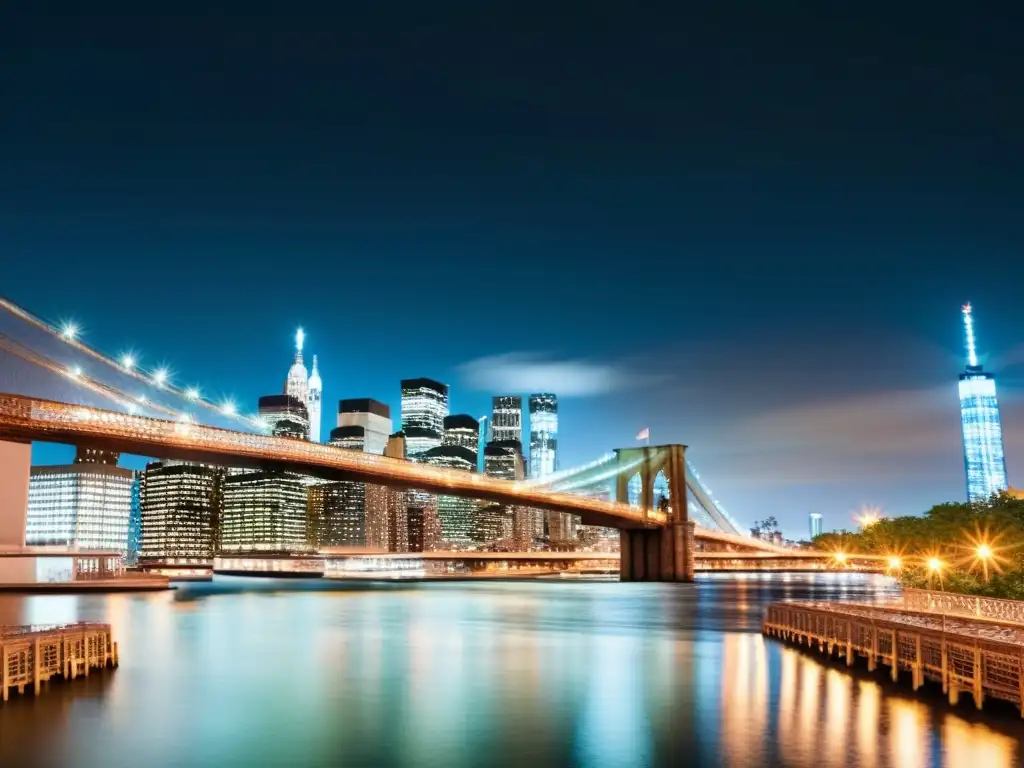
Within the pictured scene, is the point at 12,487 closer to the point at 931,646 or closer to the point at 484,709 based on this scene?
the point at 484,709

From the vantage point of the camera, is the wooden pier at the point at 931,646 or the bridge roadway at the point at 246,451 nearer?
the wooden pier at the point at 931,646

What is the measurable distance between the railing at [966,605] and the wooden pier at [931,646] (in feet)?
2.97

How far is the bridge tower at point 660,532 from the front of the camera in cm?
11294

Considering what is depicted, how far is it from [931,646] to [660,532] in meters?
93.6

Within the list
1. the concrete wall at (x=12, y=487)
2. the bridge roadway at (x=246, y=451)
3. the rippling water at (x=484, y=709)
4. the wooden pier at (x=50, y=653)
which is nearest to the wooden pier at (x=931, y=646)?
the rippling water at (x=484, y=709)

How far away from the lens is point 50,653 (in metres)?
22.0

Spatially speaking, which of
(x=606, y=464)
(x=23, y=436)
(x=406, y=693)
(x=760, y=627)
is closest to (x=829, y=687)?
(x=406, y=693)

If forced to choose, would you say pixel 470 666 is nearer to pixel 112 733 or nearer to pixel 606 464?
pixel 112 733

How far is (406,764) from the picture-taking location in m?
15.2

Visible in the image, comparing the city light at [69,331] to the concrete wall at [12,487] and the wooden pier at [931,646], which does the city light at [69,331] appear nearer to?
the concrete wall at [12,487]

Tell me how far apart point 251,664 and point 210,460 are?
49.1m

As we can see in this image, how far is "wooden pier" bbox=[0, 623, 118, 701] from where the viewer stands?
66.5 feet

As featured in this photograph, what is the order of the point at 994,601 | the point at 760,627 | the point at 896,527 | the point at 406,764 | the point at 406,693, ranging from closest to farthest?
the point at 406,764 → the point at 406,693 → the point at 994,601 → the point at 760,627 → the point at 896,527

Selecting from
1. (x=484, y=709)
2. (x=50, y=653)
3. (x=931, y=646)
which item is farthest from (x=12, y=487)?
(x=931, y=646)
